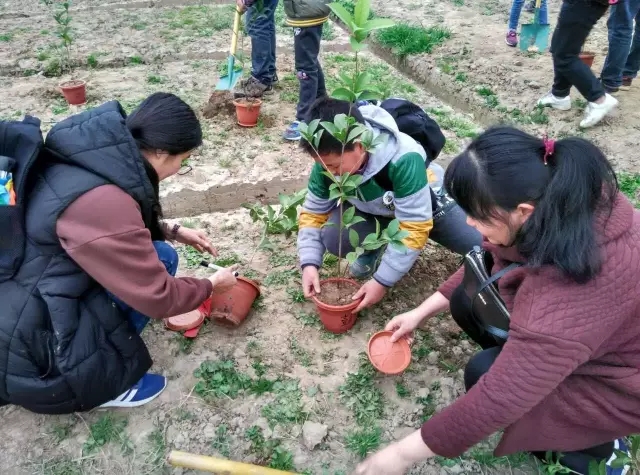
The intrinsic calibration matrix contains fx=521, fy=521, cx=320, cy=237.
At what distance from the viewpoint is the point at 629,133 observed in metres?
3.80

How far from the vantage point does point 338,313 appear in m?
2.06

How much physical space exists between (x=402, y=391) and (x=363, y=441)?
10.3 inches

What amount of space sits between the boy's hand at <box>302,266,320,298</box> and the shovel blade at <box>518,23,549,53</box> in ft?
13.1

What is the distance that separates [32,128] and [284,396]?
123 centimetres

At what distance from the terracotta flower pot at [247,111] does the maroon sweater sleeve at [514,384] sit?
303 centimetres

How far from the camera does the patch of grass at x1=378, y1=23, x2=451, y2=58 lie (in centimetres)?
550

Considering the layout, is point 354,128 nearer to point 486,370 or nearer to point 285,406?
point 486,370

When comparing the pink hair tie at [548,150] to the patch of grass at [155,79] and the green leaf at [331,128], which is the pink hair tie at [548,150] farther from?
the patch of grass at [155,79]

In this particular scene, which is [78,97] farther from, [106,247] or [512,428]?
[512,428]

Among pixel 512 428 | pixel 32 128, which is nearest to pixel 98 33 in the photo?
pixel 32 128

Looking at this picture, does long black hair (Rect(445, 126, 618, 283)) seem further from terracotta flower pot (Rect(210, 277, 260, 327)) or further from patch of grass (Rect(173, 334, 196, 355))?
patch of grass (Rect(173, 334, 196, 355))

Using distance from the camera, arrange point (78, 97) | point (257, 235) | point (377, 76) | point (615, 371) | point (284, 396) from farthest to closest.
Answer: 1. point (377, 76)
2. point (78, 97)
3. point (257, 235)
4. point (284, 396)
5. point (615, 371)

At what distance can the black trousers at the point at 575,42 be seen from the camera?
11.7ft

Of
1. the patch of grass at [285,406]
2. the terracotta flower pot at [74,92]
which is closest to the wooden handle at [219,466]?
the patch of grass at [285,406]
